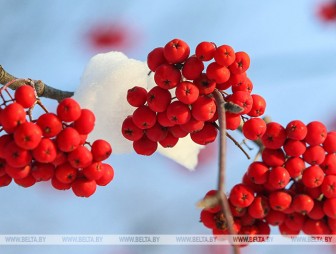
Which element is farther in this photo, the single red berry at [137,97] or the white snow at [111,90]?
the white snow at [111,90]

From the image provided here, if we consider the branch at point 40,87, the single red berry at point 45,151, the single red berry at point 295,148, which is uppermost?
the branch at point 40,87

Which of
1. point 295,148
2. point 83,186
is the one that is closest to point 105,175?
point 83,186

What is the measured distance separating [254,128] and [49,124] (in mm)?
260

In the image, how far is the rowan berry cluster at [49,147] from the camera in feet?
1.98

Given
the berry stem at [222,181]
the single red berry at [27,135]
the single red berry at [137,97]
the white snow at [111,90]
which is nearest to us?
the berry stem at [222,181]

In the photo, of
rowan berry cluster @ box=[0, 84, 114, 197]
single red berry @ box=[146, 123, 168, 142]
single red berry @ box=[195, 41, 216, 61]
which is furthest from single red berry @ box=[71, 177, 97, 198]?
single red berry @ box=[195, 41, 216, 61]

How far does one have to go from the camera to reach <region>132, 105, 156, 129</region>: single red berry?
69 cm

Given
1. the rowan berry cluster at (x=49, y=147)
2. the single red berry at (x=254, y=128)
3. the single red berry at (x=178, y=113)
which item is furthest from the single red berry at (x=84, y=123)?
the single red berry at (x=254, y=128)

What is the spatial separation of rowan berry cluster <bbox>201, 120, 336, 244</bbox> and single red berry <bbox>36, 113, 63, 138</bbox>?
20 centimetres

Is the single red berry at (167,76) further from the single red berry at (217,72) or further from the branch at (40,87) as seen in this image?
the branch at (40,87)

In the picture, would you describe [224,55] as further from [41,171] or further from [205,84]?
[41,171]

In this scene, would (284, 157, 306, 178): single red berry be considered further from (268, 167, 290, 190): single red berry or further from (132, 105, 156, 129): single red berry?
(132, 105, 156, 129): single red berry

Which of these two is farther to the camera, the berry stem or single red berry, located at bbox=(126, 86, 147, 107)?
single red berry, located at bbox=(126, 86, 147, 107)

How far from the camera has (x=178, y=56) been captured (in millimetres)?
666
